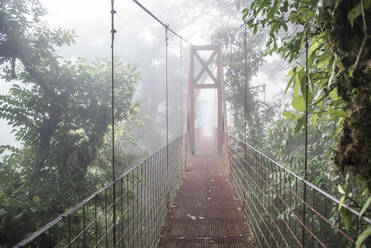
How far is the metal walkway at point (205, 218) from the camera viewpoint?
234 centimetres

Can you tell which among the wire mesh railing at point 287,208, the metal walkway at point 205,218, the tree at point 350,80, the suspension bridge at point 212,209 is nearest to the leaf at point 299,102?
the tree at point 350,80

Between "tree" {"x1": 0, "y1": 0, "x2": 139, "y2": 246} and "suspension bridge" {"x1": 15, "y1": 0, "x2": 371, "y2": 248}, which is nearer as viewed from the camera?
"suspension bridge" {"x1": 15, "y1": 0, "x2": 371, "y2": 248}

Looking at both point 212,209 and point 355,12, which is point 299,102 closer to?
point 355,12

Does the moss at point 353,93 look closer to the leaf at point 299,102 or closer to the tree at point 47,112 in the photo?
the leaf at point 299,102

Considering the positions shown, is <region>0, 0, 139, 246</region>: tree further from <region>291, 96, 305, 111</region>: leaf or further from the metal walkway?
<region>291, 96, 305, 111</region>: leaf

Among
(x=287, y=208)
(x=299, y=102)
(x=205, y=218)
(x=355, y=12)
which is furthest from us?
(x=205, y=218)

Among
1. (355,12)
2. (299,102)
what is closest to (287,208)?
(299,102)

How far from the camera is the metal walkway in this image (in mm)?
2344

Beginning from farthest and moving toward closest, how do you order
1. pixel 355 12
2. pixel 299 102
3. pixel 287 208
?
pixel 287 208 → pixel 299 102 → pixel 355 12

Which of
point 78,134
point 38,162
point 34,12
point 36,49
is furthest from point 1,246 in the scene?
point 34,12

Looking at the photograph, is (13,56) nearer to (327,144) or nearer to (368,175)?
(327,144)

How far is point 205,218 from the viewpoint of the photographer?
2842mm

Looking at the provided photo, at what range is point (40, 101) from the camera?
187 inches

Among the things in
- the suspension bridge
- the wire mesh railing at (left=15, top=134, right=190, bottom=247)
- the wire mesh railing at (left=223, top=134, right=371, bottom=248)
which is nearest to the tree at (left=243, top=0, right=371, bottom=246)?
the wire mesh railing at (left=223, top=134, right=371, bottom=248)
